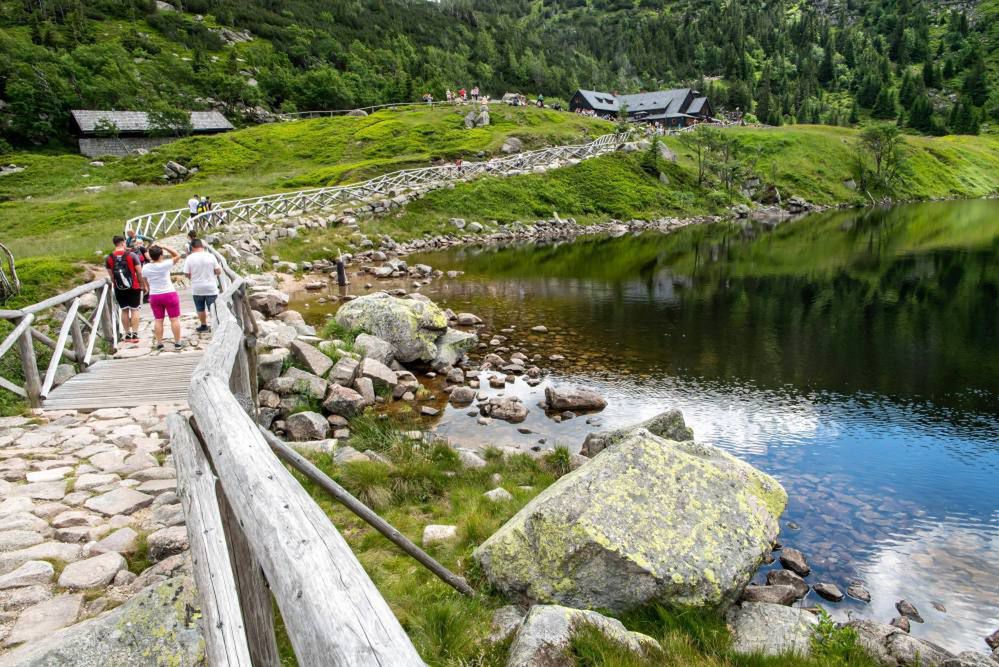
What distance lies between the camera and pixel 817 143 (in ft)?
344

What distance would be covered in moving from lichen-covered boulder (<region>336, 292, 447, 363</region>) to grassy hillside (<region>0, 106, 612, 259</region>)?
1341 cm

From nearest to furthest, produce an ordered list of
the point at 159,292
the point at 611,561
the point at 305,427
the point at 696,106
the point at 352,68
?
the point at 611,561, the point at 305,427, the point at 159,292, the point at 696,106, the point at 352,68

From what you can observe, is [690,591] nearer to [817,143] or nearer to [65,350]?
[65,350]

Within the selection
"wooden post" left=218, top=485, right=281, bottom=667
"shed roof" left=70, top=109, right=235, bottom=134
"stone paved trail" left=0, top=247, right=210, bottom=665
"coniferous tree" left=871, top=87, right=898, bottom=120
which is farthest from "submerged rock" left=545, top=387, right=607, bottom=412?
"coniferous tree" left=871, top=87, right=898, bottom=120

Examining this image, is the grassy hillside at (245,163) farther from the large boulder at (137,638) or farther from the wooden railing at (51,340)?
the large boulder at (137,638)

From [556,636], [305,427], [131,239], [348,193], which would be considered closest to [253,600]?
[556,636]

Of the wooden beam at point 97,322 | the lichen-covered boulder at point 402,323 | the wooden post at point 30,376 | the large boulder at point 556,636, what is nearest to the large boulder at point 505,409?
the lichen-covered boulder at point 402,323

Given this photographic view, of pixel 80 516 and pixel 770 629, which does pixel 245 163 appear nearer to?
pixel 80 516

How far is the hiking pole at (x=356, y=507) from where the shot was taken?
5.18 m

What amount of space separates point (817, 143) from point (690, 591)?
11940cm

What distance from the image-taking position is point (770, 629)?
23.2 feet

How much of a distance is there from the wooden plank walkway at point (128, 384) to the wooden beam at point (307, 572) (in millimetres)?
8678

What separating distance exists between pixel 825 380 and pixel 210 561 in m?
19.4

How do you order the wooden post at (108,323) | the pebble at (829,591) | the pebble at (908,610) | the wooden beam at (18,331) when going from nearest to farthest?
the pebble at (908,610), the pebble at (829,591), the wooden beam at (18,331), the wooden post at (108,323)
